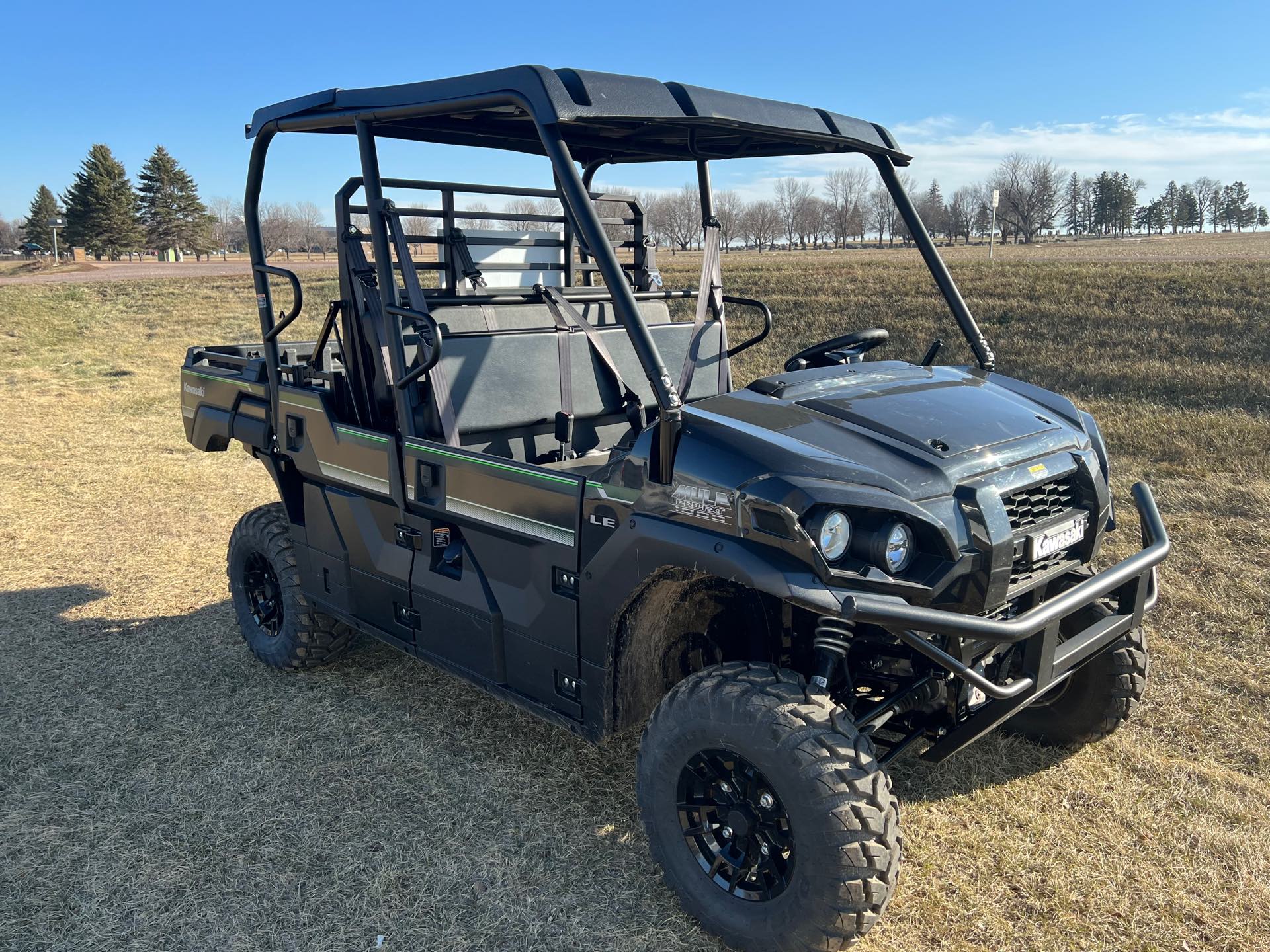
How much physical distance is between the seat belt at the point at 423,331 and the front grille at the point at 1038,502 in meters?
1.88

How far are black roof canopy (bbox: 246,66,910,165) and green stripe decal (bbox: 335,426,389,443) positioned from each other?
45.3 inches

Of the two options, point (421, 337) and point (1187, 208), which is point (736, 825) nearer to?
point (421, 337)

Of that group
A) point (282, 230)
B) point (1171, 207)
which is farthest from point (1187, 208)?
point (282, 230)

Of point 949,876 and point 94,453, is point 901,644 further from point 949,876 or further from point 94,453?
point 94,453

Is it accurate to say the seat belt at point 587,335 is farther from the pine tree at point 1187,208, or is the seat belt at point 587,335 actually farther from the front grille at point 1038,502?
the pine tree at point 1187,208

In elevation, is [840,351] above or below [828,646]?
above

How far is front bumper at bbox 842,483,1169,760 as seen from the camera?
2.36 meters

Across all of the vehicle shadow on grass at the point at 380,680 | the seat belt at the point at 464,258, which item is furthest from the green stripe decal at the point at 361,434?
the vehicle shadow on grass at the point at 380,680

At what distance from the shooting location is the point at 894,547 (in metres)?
2.51

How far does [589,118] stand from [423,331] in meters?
1.07

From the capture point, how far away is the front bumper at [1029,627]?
7.73 feet

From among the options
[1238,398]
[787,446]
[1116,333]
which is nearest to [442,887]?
[787,446]

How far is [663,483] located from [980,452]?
2.95 ft

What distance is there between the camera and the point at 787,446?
2.60 m
